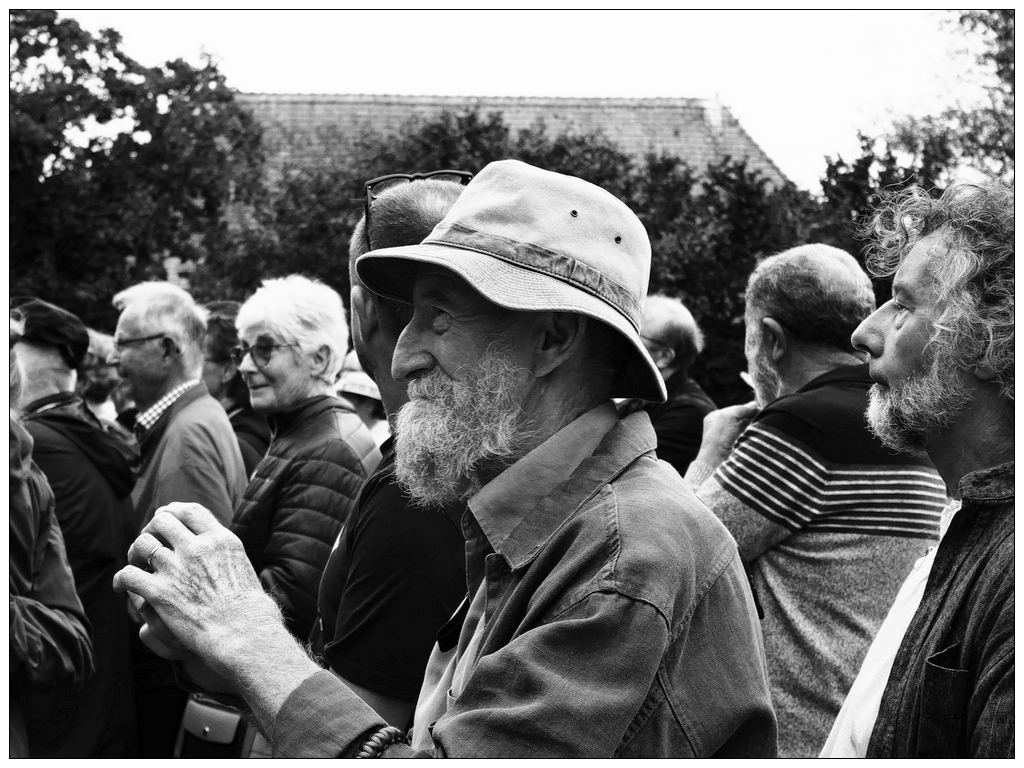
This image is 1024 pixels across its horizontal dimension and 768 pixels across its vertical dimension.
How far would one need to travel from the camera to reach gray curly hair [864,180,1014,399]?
6.25 ft

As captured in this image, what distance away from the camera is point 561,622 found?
1544 millimetres

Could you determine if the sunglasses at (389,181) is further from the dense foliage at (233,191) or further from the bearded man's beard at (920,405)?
the dense foliage at (233,191)

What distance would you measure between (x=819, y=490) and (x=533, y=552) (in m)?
1.59

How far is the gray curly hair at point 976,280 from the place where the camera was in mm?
1905

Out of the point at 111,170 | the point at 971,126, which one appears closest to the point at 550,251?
the point at 971,126

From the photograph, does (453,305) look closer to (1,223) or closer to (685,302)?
(1,223)

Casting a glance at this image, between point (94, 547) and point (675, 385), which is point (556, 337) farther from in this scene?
point (675, 385)

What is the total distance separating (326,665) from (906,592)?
1.28 meters

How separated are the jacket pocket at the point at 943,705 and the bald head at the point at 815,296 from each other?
1.87 metres

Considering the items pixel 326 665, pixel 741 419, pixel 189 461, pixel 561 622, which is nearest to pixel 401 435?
pixel 561 622

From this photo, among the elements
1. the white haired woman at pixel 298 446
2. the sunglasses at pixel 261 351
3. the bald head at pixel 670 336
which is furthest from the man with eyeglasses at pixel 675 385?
the sunglasses at pixel 261 351

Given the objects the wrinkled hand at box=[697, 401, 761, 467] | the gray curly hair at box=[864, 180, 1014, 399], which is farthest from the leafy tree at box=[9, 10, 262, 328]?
the gray curly hair at box=[864, 180, 1014, 399]

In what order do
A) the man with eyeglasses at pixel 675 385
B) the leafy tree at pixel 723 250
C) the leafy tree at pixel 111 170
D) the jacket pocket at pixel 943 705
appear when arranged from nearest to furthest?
1. the jacket pocket at pixel 943 705
2. the man with eyeglasses at pixel 675 385
3. the leafy tree at pixel 723 250
4. the leafy tree at pixel 111 170

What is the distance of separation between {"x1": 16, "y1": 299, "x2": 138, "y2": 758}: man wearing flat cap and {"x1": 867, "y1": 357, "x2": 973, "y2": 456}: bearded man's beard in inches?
121
